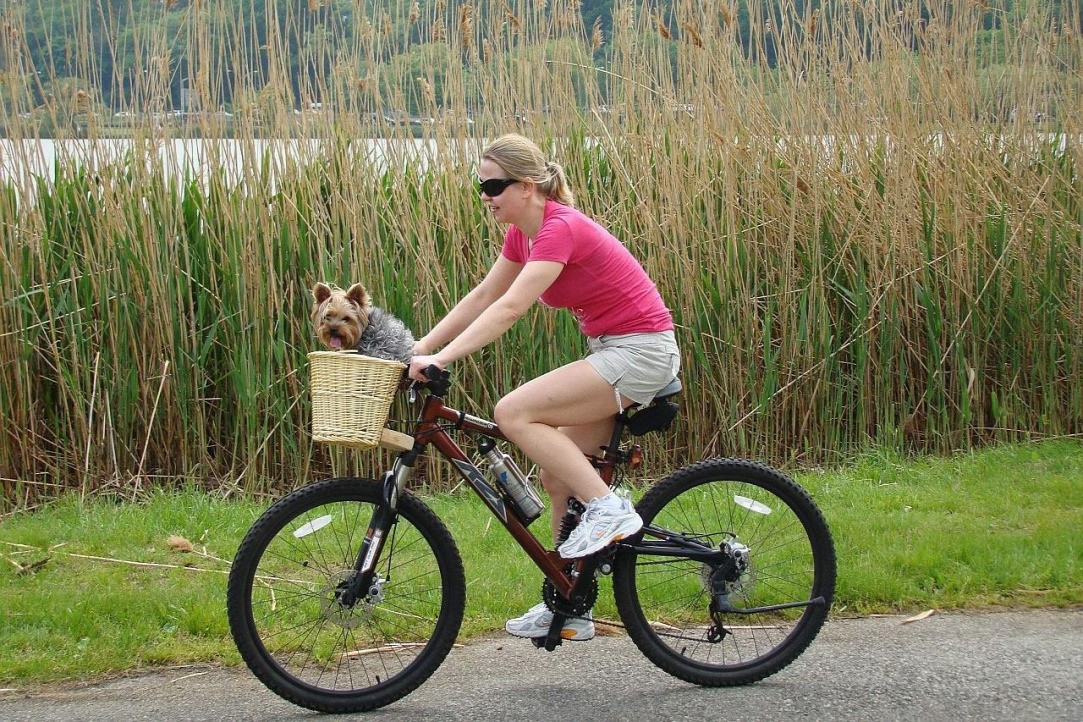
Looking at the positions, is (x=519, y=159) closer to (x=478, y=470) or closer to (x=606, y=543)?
(x=478, y=470)

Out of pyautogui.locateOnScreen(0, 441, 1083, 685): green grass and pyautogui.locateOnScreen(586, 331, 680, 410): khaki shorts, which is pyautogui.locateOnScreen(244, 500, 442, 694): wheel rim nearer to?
pyautogui.locateOnScreen(0, 441, 1083, 685): green grass

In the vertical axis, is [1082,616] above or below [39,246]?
below

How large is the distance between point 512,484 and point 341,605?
0.68 meters

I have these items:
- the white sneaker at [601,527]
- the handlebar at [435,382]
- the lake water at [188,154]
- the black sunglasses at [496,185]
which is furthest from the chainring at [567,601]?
the lake water at [188,154]

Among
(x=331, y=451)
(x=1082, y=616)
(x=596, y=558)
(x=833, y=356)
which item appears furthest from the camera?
(x=833, y=356)

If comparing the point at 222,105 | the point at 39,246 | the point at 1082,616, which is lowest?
the point at 1082,616

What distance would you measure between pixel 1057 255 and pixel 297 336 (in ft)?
15.2

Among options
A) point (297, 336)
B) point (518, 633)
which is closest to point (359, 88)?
point (297, 336)

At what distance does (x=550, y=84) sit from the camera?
7.06 m

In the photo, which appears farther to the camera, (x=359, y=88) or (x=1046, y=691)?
(x=359, y=88)

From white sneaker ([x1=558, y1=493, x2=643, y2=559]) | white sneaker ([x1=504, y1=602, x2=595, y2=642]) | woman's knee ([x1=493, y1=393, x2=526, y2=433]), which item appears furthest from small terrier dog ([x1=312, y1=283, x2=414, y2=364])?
white sneaker ([x1=504, y1=602, x2=595, y2=642])

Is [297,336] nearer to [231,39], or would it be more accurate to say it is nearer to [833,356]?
[231,39]

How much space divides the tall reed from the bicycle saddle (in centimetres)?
265

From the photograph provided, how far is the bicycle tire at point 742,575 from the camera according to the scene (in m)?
4.03
